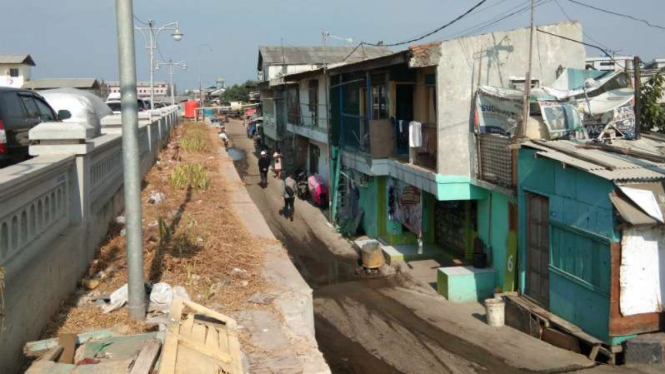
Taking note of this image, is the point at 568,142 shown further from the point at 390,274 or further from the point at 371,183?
the point at 371,183

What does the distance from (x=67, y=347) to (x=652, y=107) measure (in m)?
13.6

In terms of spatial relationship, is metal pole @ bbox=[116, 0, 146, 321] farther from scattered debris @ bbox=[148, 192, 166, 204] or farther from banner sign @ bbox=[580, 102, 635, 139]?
banner sign @ bbox=[580, 102, 635, 139]

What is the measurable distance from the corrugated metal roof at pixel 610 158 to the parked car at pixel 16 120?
26.5ft

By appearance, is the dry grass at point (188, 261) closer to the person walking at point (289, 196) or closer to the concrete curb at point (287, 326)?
the concrete curb at point (287, 326)

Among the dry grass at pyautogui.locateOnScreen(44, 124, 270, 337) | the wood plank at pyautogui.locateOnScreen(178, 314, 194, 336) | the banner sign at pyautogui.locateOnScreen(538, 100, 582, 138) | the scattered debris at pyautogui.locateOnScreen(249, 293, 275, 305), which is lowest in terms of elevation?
the scattered debris at pyautogui.locateOnScreen(249, 293, 275, 305)

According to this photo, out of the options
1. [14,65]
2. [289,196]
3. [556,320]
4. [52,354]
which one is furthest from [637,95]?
[14,65]

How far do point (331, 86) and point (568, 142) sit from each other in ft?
40.9

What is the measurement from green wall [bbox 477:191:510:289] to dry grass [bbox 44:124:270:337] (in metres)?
5.76

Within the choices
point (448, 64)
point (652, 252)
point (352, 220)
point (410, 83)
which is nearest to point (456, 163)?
point (448, 64)

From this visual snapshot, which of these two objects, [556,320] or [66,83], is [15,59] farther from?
[556,320]

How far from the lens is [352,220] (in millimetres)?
22094

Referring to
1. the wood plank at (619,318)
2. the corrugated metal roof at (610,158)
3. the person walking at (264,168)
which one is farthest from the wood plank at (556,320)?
the person walking at (264,168)

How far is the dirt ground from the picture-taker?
9.85m

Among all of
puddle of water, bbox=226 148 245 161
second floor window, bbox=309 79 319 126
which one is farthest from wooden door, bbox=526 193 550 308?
puddle of water, bbox=226 148 245 161
